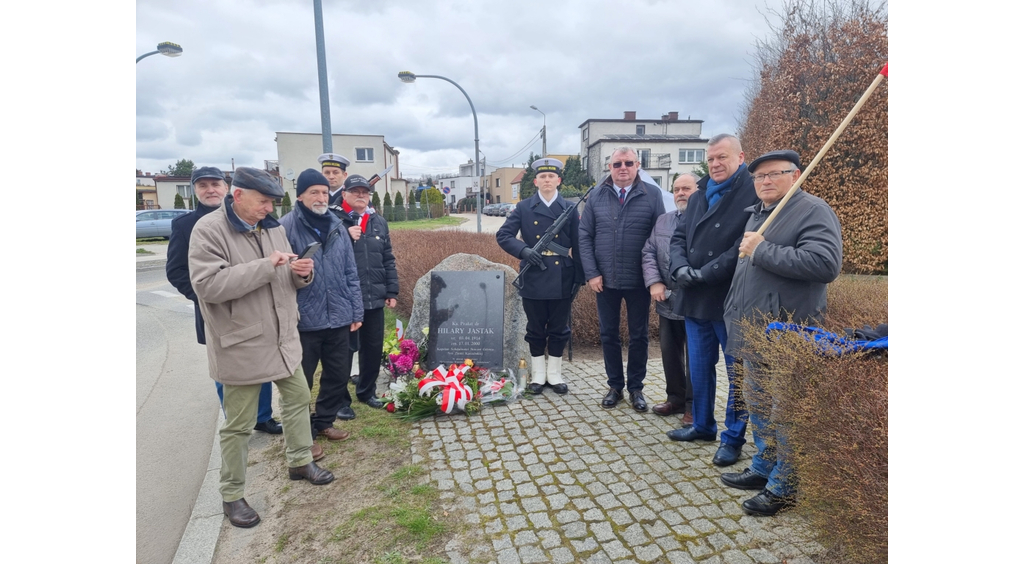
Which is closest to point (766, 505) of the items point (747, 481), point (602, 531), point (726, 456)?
point (747, 481)

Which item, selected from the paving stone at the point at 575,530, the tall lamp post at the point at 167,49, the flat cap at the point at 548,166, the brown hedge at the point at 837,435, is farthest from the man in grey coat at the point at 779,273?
the tall lamp post at the point at 167,49

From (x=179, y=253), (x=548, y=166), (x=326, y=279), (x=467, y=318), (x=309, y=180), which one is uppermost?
(x=548, y=166)

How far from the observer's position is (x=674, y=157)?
172ft

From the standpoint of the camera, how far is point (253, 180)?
122 inches

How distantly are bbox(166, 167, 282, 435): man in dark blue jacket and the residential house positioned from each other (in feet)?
154

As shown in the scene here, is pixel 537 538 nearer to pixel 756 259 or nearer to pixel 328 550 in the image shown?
pixel 328 550

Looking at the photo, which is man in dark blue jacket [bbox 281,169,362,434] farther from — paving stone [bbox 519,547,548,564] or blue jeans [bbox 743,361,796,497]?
blue jeans [bbox 743,361,796,497]

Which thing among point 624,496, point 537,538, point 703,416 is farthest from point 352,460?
point 703,416

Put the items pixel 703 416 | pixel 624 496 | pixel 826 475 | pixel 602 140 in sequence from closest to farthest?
pixel 826 475 < pixel 624 496 < pixel 703 416 < pixel 602 140

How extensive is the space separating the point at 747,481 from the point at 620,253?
79.9 inches

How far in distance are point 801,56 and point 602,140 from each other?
43.3m

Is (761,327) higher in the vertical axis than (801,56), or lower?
lower

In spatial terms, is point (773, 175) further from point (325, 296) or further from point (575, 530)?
point (325, 296)

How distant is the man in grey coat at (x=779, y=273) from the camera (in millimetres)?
2805
